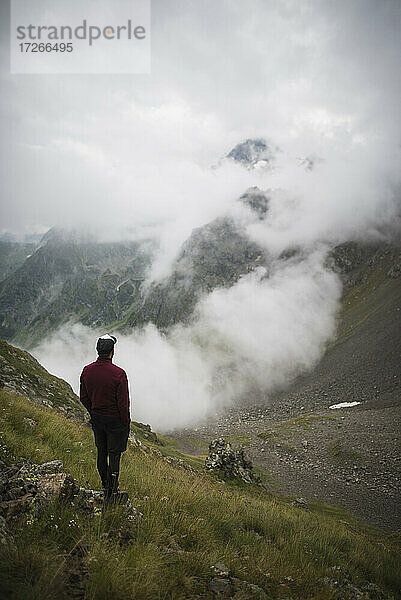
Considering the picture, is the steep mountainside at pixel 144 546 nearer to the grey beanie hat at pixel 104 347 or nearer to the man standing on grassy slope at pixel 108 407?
the man standing on grassy slope at pixel 108 407

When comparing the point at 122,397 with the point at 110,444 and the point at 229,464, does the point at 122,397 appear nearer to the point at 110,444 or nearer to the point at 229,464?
the point at 110,444

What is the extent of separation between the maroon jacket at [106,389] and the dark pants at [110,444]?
0.54ft

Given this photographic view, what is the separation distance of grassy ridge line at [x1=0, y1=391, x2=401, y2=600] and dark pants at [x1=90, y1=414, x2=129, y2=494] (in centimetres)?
87

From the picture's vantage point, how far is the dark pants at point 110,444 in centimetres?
622

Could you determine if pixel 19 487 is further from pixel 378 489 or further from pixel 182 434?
pixel 182 434

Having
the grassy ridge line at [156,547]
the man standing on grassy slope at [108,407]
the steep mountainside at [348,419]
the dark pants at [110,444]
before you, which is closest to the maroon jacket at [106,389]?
the man standing on grassy slope at [108,407]

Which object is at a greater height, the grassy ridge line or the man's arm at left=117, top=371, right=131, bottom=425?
the man's arm at left=117, top=371, right=131, bottom=425

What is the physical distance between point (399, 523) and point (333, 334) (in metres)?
133

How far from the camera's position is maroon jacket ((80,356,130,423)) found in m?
6.17

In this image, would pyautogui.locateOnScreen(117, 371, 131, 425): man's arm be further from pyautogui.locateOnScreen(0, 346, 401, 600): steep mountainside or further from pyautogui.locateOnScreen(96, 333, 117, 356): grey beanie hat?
pyautogui.locateOnScreen(0, 346, 401, 600): steep mountainside

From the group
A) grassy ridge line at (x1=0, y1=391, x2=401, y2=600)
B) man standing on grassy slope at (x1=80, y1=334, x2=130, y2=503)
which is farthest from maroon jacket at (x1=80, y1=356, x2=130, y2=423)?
grassy ridge line at (x1=0, y1=391, x2=401, y2=600)

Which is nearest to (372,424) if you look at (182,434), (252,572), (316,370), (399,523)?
(399,523)

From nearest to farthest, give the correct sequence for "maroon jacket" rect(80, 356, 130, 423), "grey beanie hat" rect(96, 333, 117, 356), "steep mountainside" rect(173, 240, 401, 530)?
"maroon jacket" rect(80, 356, 130, 423)
"grey beanie hat" rect(96, 333, 117, 356)
"steep mountainside" rect(173, 240, 401, 530)

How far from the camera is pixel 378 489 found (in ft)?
167
